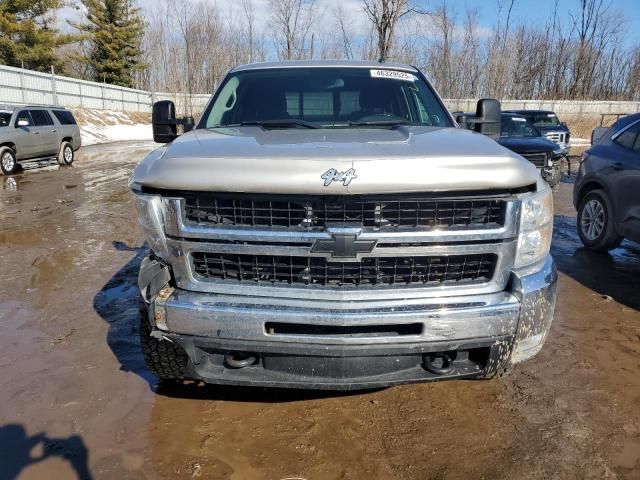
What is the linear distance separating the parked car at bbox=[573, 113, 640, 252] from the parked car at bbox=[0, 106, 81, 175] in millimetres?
14252

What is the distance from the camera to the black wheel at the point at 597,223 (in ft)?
21.0

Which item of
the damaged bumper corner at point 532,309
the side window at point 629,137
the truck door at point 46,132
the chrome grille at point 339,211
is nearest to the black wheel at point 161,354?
the chrome grille at point 339,211

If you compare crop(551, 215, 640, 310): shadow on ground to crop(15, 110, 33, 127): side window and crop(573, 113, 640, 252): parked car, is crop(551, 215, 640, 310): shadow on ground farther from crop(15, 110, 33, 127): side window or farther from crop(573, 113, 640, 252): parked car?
crop(15, 110, 33, 127): side window

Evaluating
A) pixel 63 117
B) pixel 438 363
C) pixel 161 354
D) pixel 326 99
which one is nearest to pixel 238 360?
pixel 161 354

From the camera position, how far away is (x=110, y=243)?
267 inches

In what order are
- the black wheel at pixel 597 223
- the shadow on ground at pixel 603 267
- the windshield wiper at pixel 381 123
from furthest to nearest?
1. the black wheel at pixel 597 223
2. the shadow on ground at pixel 603 267
3. the windshield wiper at pixel 381 123

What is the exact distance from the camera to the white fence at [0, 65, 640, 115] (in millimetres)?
26969

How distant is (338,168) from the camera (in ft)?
7.79

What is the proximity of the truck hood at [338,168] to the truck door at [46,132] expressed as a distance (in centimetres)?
1541

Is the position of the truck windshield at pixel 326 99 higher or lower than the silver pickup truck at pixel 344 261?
higher

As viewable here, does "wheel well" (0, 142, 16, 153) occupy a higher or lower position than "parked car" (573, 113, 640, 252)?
lower

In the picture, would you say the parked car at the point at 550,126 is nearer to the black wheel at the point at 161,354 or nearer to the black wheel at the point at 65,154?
the black wheel at the point at 65,154

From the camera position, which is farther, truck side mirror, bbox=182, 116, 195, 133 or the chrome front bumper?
truck side mirror, bbox=182, 116, 195, 133

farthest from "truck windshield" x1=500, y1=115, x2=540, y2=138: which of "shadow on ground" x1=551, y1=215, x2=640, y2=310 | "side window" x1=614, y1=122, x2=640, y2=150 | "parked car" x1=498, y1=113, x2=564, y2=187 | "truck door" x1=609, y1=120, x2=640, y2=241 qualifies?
"truck door" x1=609, y1=120, x2=640, y2=241
